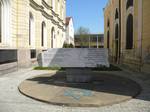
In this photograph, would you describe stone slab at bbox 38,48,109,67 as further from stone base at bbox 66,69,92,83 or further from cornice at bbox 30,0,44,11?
cornice at bbox 30,0,44,11

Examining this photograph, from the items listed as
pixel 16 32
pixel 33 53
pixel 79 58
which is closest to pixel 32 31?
pixel 33 53

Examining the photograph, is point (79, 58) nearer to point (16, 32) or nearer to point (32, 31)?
point (16, 32)

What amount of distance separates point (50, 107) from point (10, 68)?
1031 cm

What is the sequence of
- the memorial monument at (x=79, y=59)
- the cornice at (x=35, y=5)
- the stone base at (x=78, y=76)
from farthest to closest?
the cornice at (x=35, y=5)
the memorial monument at (x=79, y=59)
the stone base at (x=78, y=76)

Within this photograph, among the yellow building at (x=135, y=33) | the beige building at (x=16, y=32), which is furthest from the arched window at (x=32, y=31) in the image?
the yellow building at (x=135, y=33)

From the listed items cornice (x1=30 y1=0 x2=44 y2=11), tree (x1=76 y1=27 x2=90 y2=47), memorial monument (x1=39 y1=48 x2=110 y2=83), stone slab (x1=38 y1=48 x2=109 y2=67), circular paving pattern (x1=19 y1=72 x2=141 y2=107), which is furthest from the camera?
tree (x1=76 y1=27 x2=90 y2=47)

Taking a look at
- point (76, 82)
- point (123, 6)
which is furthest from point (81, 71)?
point (123, 6)

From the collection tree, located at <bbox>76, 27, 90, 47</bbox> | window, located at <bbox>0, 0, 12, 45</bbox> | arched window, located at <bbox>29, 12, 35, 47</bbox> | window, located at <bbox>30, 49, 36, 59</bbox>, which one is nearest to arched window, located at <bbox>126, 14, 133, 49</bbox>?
window, located at <bbox>30, 49, 36, 59</bbox>

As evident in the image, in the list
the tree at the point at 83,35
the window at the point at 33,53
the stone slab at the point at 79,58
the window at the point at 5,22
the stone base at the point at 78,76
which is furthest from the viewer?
the tree at the point at 83,35

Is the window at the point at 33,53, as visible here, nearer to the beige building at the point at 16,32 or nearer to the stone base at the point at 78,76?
the beige building at the point at 16,32

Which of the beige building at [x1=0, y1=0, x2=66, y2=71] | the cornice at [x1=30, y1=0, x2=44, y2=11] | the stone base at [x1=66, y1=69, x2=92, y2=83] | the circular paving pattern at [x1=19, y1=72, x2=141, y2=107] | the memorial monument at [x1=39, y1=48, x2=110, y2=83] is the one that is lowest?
the circular paving pattern at [x1=19, y1=72, x2=141, y2=107]

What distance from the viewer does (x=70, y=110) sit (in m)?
7.92

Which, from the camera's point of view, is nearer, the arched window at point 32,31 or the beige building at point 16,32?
the beige building at point 16,32

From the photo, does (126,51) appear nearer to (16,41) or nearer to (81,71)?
(16,41)
